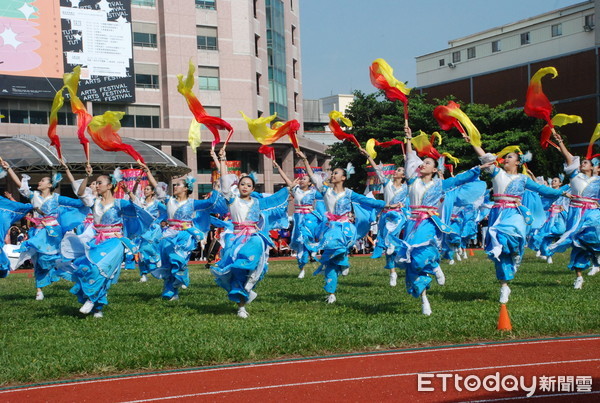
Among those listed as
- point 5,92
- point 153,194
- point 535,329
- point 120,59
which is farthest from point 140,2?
point 535,329

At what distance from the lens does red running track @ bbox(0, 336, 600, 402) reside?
5641mm

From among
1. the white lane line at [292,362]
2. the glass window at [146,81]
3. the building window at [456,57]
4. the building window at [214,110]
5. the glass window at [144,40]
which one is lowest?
the white lane line at [292,362]

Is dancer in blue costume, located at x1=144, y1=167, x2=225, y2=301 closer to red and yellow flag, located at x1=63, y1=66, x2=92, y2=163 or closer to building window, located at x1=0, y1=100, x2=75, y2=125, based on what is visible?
red and yellow flag, located at x1=63, y1=66, x2=92, y2=163

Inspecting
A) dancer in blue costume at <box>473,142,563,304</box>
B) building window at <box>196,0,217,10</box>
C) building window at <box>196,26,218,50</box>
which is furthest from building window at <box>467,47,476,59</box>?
dancer in blue costume at <box>473,142,563,304</box>

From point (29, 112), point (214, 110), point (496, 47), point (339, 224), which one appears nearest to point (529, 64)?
point (496, 47)

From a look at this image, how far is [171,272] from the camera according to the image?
11.4 metres

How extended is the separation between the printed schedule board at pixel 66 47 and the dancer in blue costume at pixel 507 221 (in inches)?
1394

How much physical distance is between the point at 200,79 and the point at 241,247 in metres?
39.6

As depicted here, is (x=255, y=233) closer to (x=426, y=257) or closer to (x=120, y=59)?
(x=426, y=257)

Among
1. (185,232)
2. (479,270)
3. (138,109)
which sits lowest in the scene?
(479,270)

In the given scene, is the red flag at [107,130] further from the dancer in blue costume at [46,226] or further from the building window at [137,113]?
the building window at [137,113]

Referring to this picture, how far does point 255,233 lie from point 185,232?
7.36ft

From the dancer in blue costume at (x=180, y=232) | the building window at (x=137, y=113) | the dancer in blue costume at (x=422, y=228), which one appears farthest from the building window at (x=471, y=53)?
the dancer in blue costume at (x=422, y=228)

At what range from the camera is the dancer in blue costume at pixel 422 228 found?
9.13 metres
